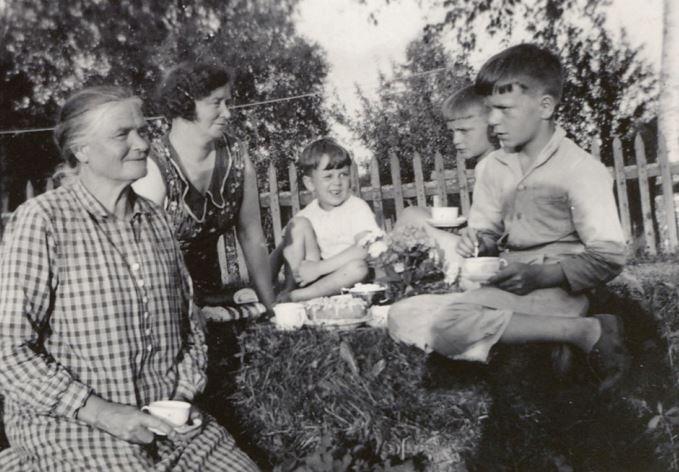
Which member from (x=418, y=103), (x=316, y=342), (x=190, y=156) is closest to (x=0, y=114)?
(x=418, y=103)

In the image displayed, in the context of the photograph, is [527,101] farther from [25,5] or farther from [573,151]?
[25,5]

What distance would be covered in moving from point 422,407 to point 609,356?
896 millimetres

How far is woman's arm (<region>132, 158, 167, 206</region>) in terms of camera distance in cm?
393

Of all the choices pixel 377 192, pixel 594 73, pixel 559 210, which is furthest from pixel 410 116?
pixel 559 210

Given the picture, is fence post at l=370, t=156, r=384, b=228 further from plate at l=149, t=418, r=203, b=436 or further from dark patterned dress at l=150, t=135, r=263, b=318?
plate at l=149, t=418, r=203, b=436

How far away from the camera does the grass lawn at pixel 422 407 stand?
276 cm

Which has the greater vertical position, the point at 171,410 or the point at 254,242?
the point at 254,242

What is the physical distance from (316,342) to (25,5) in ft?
57.2

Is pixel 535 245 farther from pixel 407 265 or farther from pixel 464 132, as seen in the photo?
pixel 464 132

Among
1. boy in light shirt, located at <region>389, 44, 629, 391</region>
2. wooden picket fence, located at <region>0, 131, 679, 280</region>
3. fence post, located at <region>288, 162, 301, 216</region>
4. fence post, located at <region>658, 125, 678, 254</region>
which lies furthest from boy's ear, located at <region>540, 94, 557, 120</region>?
fence post, located at <region>288, 162, 301, 216</region>

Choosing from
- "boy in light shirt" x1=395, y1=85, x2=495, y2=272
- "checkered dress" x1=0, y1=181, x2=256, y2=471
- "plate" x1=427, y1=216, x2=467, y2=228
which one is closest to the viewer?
"checkered dress" x1=0, y1=181, x2=256, y2=471

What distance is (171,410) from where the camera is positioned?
2.26 m

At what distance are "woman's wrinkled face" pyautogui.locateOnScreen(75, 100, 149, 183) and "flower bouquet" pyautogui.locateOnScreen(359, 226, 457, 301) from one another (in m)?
2.11

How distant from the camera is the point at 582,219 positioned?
317 centimetres
